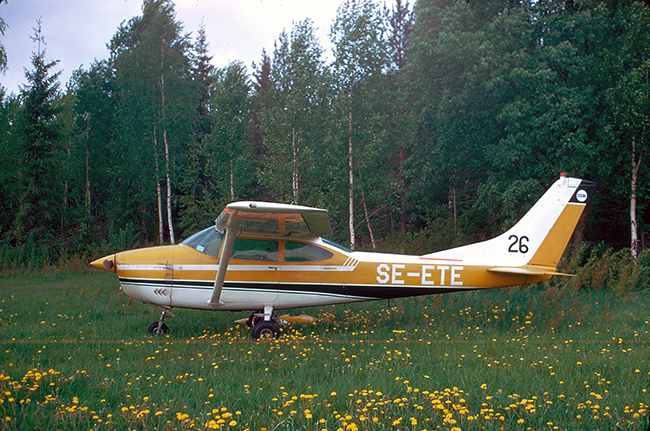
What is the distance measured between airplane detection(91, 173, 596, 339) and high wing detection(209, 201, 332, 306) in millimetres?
33

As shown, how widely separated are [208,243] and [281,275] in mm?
1394

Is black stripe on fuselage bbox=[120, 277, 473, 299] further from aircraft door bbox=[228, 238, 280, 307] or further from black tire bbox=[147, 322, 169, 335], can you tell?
black tire bbox=[147, 322, 169, 335]

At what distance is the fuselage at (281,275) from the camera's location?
804 centimetres

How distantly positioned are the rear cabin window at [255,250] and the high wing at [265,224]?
0.17 meters

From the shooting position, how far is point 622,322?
28.2ft

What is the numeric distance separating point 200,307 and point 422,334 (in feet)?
12.5

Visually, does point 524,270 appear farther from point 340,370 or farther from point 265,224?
point 265,224

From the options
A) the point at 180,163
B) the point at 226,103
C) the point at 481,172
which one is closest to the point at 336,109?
the point at 481,172

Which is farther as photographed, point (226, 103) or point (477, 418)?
point (226, 103)

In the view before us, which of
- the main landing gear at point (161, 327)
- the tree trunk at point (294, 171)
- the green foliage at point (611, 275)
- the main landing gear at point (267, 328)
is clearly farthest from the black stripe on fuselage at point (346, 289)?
the tree trunk at point (294, 171)

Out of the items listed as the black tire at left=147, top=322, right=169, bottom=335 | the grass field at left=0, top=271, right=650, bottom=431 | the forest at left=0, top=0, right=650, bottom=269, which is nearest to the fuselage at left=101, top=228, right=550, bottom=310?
the black tire at left=147, top=322, right=169, bottom=335

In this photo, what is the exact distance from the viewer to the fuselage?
8.04 m

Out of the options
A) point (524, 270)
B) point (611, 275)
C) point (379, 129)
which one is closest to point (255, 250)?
point (524, 270)

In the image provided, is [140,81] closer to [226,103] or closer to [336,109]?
[226,103]
